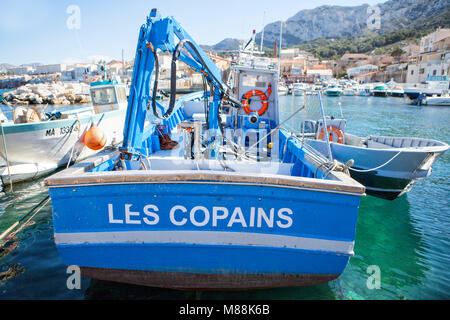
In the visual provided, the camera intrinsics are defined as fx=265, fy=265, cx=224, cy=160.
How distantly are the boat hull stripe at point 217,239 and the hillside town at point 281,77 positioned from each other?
34.8ft

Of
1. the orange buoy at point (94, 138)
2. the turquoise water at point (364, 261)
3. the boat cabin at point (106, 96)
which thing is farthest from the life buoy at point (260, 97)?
the boat cabin at point (106, 96)

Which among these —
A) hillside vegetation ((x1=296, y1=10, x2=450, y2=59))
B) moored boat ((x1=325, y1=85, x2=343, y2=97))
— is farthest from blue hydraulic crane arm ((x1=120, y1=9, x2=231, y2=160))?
hillside vegetation ((x1=296, y1=10, x2=450, y2=59))

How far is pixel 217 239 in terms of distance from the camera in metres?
2.72

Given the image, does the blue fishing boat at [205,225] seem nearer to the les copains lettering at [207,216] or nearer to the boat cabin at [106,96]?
the les copains lettering at [207,216]

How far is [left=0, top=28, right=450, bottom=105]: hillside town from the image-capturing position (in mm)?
36750

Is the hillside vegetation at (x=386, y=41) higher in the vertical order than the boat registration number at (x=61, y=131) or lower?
higher

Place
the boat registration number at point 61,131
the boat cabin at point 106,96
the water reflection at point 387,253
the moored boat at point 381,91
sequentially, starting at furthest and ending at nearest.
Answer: the moored boat at point 381,91 → the boat cabin at point 106,96 → the boat registration number at point 61,131 → the water reflection at point 387,253

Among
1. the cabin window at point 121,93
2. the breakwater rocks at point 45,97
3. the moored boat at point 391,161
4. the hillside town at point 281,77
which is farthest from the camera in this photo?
the hillside town at point 281,77

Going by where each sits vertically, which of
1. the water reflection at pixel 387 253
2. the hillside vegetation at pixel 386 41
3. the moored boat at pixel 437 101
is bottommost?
the water reflection at pixel 387 253

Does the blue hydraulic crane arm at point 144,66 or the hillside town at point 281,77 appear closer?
the blue hydraulic crane arm at point 144,66

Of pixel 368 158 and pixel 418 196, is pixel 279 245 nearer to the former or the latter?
pixel 368 158

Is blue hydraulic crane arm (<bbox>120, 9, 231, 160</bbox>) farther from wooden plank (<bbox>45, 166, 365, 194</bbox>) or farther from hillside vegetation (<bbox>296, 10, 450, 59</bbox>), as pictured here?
hillside vegetation (<bbox>296, 10, 450, 59</bbox>)

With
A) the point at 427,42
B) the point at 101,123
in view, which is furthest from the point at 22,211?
the point at 427,42

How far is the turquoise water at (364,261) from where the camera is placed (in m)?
A: 3.33
